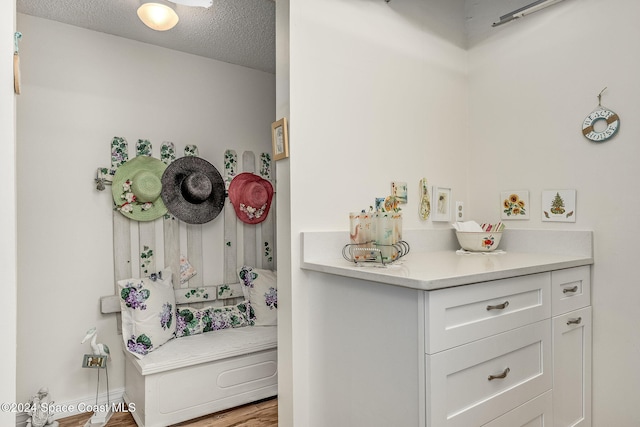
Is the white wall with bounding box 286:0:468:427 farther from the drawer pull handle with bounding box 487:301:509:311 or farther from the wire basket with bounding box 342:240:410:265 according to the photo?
the drawer pull handle with bounding box 487:301:509:311

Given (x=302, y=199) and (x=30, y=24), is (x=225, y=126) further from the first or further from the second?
(x=302, y=199)

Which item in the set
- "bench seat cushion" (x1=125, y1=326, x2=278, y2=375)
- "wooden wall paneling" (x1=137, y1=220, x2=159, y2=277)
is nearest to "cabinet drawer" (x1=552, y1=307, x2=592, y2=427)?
"bench seat cushion" (x1=125, y1=326, x2=278, y2=375)

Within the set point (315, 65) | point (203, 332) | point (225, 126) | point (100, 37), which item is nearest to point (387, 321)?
point (315, 65)

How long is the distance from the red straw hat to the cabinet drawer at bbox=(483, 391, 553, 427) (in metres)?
2.20

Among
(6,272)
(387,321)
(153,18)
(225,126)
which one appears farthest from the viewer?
(225,126)

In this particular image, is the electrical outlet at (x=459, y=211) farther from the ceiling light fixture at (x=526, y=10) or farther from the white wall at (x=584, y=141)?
the ceiling light fixture at (x=526, y=10)

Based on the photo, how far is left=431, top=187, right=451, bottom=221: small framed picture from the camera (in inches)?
88.3

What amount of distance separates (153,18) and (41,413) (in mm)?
2214

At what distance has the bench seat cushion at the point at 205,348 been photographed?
2195mm

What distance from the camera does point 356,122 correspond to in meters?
1.91

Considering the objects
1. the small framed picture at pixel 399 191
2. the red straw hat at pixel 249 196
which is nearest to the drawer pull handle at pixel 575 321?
the small framed picture at pixel 399 191

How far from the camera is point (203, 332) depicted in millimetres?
2725

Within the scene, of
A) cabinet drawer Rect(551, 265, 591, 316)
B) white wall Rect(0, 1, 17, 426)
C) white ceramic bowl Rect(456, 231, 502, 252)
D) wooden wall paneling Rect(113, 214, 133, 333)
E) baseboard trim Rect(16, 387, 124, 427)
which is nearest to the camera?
white wall Rect(0, 1, 17, 426)

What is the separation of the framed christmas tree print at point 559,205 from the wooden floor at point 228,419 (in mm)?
1903
